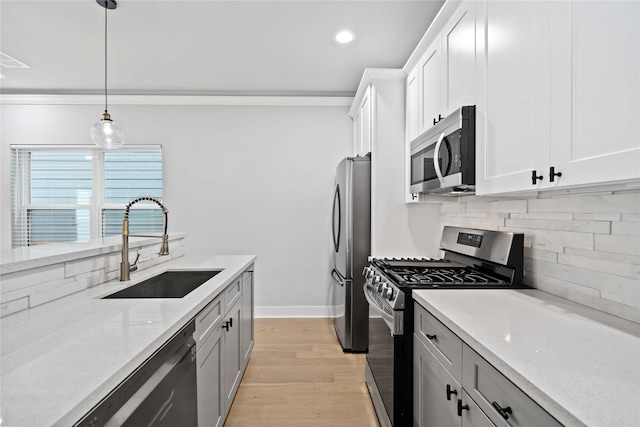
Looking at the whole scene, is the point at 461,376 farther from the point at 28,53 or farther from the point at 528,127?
the point at 28,53

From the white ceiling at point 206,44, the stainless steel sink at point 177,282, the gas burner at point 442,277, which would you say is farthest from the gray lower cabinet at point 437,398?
the white ceiling at point 206,44

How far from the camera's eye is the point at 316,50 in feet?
10.0

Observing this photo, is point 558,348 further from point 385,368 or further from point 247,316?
point 247,316

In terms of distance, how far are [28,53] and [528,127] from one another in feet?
13.5

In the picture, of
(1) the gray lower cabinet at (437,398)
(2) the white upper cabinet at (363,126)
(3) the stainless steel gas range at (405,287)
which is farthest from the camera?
(2) the white upper cabinet at (363,126)

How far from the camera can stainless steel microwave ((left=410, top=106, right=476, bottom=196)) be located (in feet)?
5.61

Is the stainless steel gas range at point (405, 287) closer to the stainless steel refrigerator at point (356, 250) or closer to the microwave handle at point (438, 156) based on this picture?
the microwave handle at point (438, 156)

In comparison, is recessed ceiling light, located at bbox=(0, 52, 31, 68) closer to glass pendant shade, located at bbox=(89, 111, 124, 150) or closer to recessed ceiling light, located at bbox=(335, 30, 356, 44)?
glass pendant shade, located at bbox=(89, 111, 124, 150)

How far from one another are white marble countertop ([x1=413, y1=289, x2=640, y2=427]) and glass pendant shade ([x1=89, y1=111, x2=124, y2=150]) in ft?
8.39

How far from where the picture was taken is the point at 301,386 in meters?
2.51

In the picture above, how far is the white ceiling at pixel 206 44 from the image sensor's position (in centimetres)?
245

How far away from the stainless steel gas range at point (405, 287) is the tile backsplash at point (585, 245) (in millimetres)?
109

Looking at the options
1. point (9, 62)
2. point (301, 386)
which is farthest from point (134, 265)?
point (9, 62)

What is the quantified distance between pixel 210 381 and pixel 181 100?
3.51 metres
